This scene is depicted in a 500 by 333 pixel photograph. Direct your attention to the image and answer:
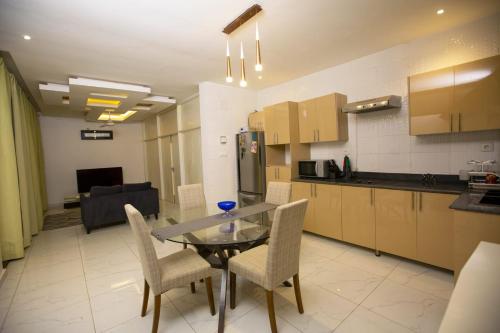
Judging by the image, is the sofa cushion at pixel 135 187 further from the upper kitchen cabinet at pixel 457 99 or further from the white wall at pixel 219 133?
the upper kitchen cabinet at pixel 457 99

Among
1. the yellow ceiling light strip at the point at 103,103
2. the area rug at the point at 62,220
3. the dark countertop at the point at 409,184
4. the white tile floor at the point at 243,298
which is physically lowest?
the white tile floor at the point at 243,298

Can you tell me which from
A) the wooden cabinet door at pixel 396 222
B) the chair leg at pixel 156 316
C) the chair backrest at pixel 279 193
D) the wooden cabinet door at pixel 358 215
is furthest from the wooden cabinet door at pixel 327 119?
the chair leg at pixel 156 316

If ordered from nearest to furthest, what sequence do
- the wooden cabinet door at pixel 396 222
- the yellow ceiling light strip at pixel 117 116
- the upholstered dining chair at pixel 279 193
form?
1. the wooden cabinet door at pixel 396 222
2. the upholstered dining chair at pixel 279 193
3. the yellow ceiling light strip at pixel 117 116

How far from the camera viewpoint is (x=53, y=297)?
7.52 feet

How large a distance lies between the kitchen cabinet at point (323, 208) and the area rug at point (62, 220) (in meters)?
4.82

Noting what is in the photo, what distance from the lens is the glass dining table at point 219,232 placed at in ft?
6.04

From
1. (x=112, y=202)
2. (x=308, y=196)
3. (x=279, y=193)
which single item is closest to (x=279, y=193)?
(x=279, y=193)

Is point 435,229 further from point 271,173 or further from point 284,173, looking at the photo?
point 271,173

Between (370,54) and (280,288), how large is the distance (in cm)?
333

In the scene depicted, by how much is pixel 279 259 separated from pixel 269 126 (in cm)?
288

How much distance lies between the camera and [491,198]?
2.00 m

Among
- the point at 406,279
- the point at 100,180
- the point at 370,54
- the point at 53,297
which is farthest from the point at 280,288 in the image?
the point at 100,180

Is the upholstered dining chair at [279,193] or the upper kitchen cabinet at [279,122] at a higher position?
the upper kitchen cabinet at [279,122]

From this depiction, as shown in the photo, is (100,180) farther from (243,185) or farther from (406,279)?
(406,279)
